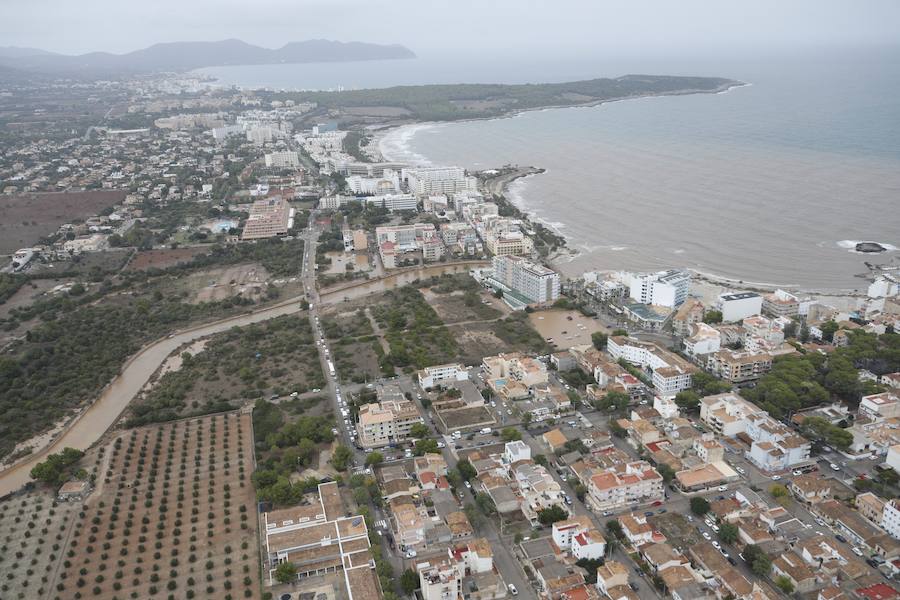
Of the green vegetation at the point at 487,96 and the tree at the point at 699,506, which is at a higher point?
the green vegetation at the point at 487,96

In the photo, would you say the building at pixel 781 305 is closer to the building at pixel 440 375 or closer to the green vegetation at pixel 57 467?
the building at pixel 440 375

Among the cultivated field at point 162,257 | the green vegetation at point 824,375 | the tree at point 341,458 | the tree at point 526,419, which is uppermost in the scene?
the green vegetation at point 824,375

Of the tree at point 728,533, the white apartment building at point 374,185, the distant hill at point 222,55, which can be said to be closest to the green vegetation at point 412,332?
the tree at point 728,533

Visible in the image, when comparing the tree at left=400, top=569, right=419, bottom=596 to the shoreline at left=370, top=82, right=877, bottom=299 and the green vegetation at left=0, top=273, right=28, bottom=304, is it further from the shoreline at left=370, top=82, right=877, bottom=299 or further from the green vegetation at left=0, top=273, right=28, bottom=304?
the green vegetation at left=0, top=273, right=28, bottom=304

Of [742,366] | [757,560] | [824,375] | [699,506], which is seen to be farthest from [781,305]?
[757,560]

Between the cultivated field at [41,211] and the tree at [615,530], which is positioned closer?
the tree at [615,530]

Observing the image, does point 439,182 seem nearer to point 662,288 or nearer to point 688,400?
point 662,288
